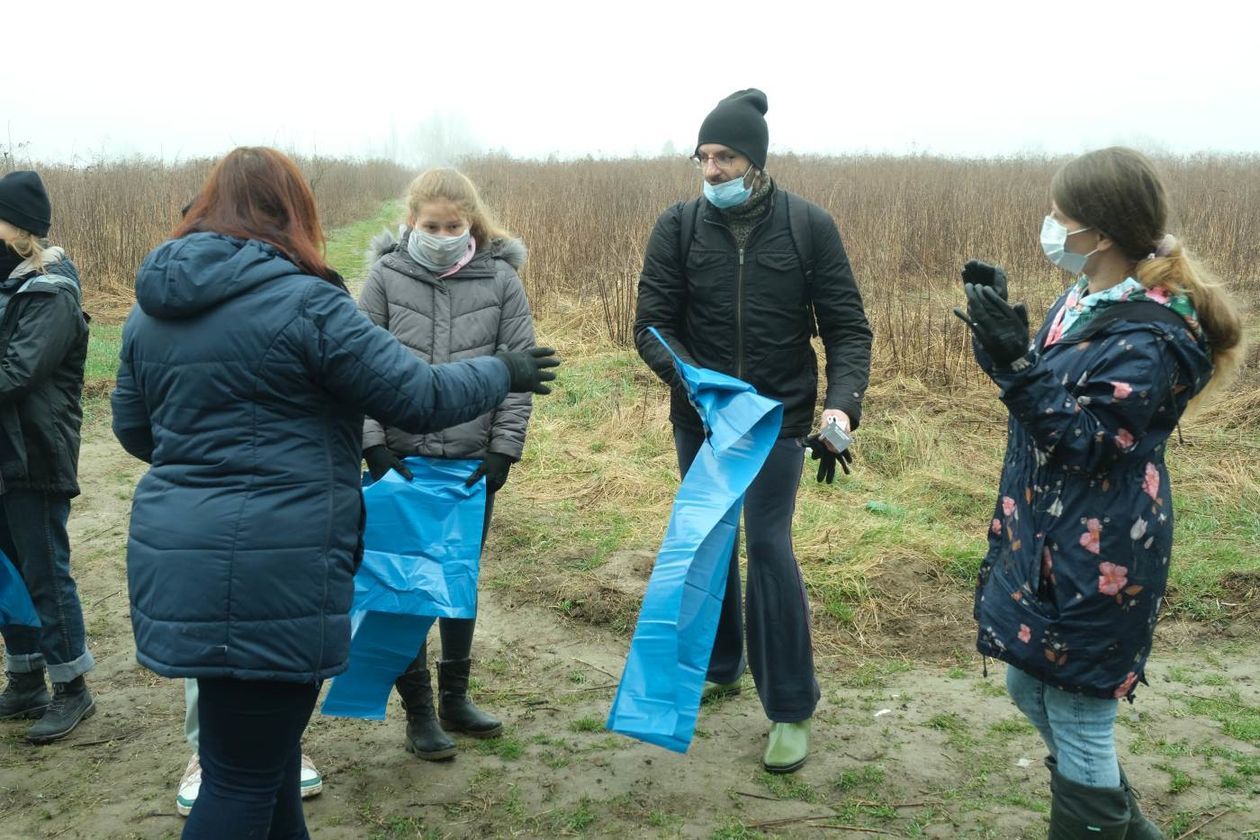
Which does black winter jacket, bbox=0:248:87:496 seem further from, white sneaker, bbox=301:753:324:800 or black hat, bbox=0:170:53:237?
white sneaker, bbox=301:753:324:800

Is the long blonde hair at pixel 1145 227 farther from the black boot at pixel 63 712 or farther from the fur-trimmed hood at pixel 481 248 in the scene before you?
the black boot at pixel 63 712

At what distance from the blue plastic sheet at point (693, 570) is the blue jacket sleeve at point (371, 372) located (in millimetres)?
782

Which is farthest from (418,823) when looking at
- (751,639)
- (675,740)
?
(751,639)

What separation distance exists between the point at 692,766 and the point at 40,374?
2227 mm

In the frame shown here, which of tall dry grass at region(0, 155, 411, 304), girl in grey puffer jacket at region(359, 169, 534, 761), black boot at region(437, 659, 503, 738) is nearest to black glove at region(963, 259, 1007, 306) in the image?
girl in grey puffer jacket at region(359, 169, 534, 761)

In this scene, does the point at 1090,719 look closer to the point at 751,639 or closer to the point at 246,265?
the point at 751,639

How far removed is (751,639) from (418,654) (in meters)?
0.98

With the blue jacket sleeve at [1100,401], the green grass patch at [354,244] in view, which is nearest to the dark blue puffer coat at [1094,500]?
the blue jacket sleeve at [1100,401]

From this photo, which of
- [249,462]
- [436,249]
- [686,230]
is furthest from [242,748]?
[686,230]

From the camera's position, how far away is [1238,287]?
35.0 feet

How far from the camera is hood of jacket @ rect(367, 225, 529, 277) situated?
318 cm

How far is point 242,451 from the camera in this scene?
2.07 meters

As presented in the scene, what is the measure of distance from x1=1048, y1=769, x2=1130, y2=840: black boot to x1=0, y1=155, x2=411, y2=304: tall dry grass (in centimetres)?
879

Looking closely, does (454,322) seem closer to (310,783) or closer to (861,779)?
(310,783)
